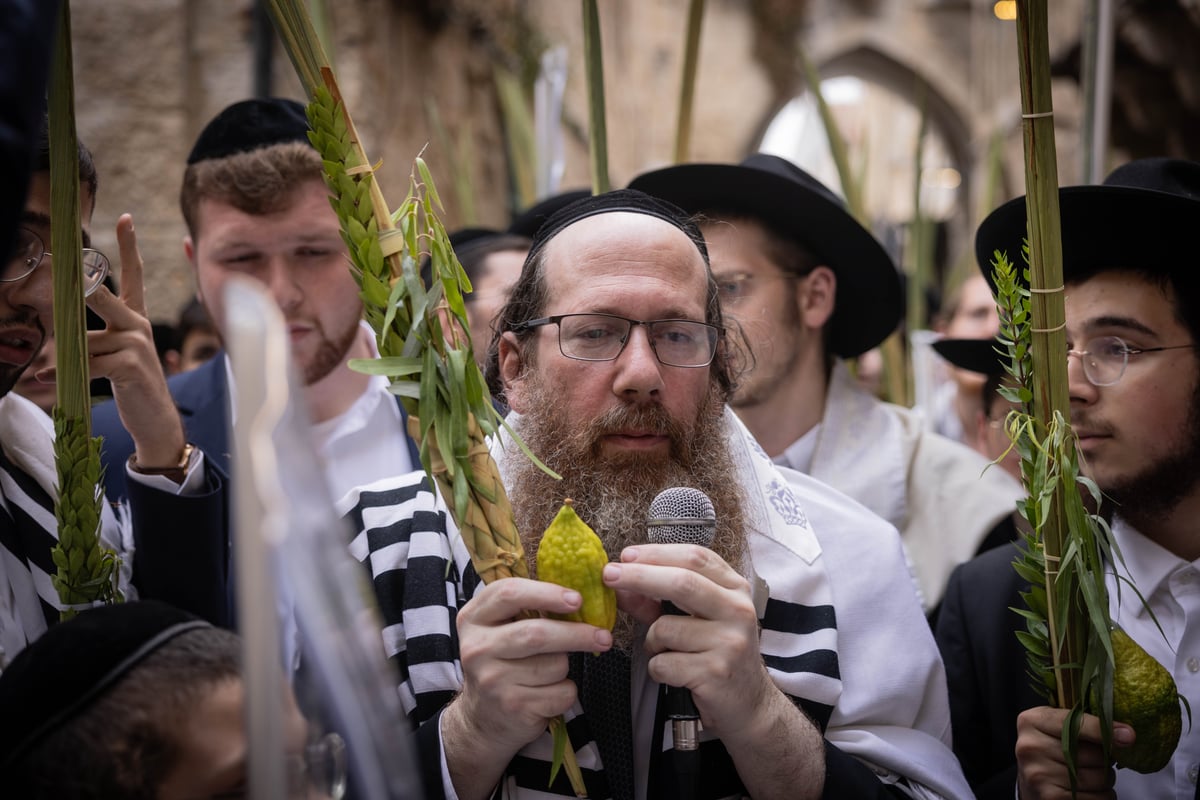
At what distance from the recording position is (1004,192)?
50.6 feet

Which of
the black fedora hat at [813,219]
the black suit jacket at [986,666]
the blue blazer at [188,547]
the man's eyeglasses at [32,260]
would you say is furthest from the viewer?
the black fedora hat at [813,219]

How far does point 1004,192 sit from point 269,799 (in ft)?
52.8

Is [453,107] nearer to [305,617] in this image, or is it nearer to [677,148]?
[677,148]

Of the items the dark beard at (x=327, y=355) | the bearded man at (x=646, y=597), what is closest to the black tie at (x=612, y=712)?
the bearded man at (x=646, y=597)

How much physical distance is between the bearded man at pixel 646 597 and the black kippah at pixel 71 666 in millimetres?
504

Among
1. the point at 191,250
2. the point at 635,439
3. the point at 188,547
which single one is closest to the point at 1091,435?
the point at 635,439

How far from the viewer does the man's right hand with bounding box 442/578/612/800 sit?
4.88 ft

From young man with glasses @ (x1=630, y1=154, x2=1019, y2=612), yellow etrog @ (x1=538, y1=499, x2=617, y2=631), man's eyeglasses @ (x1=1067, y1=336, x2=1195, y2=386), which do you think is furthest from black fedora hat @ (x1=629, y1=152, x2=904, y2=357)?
yellow etrog @ (x1=538, y1=499, x2=617, y2=631)

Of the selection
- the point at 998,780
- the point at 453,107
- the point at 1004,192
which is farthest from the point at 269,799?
the point at 1004,192

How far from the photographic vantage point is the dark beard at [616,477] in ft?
6.56

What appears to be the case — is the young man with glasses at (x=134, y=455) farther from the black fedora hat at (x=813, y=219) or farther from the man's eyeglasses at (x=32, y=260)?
the black fedora hat at (x=813, y=219)

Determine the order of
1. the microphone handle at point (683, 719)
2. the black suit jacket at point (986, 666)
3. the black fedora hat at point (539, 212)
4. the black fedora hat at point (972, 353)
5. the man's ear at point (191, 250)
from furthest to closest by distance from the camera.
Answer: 1. the black fedora hat at point (539, 212)
2. the man's ear at point (191, 250)
3. the black fedora hat at point (972, 353)
4. the black suit jacket at point (986, 666)
5. the microphone handle at point (683, 719)

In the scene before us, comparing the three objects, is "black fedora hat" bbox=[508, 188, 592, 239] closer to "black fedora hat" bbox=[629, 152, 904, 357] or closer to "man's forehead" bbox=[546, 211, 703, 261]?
"black fedora hat" bbox=[629, 152, 904, 357]

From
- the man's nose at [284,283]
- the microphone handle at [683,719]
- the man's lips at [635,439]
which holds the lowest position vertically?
the microphone handle at [683,719]
